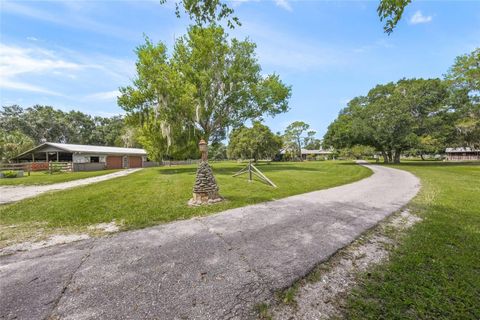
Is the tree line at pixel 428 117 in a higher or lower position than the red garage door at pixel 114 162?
higher

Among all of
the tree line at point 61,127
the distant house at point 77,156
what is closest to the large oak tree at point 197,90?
the distant house at point 77,156

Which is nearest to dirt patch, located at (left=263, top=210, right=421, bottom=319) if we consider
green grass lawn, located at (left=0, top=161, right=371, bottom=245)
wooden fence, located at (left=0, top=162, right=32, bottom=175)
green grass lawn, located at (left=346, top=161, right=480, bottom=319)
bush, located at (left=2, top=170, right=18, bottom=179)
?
green grass lawn, located at (left=346, top=161, right=480, bottom=319)

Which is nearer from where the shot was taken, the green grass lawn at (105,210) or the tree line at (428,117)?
the green grass lawn at (105,210)

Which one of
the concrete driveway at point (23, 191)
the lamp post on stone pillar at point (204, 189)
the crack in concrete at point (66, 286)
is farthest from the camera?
the concrete driveway at point (23, 191)

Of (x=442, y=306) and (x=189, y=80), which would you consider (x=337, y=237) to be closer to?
(x=442, y=306)

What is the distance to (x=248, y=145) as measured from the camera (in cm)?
4322

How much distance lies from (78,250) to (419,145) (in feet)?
120

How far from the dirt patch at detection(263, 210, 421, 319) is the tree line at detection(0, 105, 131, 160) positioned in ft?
153

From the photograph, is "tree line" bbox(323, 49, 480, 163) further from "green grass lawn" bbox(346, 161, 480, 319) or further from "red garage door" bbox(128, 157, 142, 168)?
"red garage door" bbox(128, 157, 142, 168)

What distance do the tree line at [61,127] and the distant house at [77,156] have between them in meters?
15.6

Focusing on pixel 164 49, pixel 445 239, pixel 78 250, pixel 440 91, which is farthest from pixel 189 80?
pixel 440 91

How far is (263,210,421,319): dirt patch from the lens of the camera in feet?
7.11

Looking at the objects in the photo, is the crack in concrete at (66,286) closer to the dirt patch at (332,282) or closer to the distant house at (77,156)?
the dirt patch at (332,282)

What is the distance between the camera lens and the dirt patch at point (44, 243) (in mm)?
3744
